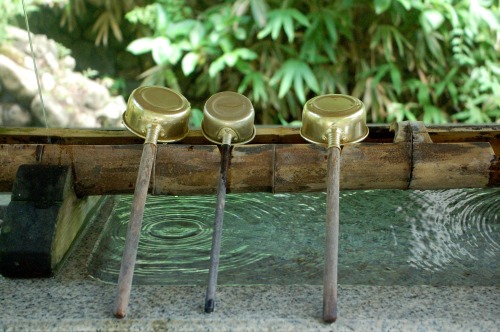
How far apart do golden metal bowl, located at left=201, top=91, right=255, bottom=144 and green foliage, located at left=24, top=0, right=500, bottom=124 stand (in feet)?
8.53

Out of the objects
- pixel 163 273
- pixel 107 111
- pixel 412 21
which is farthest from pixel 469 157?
pixel 107 111

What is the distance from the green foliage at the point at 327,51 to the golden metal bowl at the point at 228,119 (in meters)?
2.60

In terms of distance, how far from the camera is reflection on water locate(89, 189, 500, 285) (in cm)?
169

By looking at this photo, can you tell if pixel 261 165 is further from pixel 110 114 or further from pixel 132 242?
pixel 110 114

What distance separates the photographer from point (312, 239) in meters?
1.91

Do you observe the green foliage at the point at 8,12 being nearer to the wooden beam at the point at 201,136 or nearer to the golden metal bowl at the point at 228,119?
the wooden beam at the point at 201,136

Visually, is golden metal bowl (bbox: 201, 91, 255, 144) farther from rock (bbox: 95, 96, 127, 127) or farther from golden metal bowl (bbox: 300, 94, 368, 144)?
rock (bbox: 95, 96, 127, 127)

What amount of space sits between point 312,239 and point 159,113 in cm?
60

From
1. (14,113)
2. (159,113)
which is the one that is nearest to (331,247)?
(159,113)

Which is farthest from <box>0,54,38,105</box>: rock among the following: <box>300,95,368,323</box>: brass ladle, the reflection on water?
<box>300,95,368,323</box>: brass ladle

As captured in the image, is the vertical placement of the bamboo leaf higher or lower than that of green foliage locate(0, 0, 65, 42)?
lower

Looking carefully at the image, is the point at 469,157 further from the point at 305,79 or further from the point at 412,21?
the point at 412,21

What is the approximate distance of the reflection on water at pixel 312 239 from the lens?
1687mm

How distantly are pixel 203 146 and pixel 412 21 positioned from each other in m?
3.23
